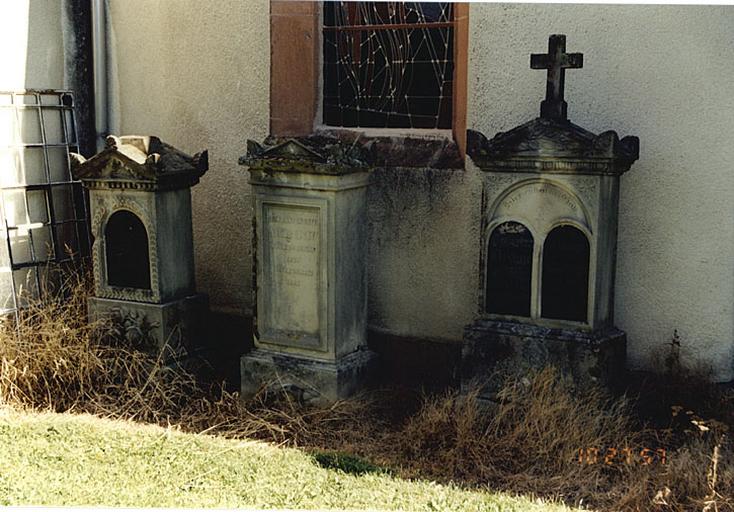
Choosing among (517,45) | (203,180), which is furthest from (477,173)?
(203,180)

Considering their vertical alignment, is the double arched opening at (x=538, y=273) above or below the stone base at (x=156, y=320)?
above

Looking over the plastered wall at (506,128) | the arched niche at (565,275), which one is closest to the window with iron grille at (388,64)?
the plastered wall at (506,128)

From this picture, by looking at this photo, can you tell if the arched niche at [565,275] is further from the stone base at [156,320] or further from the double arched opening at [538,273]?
the stone base at [156,320]

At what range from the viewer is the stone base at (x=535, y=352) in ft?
19.3

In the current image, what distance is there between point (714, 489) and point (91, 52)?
5839 mm

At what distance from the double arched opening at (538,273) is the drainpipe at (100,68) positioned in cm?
374

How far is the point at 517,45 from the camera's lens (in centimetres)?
653

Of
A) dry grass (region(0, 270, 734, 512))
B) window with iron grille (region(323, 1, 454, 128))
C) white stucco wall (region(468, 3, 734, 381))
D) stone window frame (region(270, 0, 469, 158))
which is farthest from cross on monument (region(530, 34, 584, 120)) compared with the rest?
dry grass (region(0, 270, 734, 512))

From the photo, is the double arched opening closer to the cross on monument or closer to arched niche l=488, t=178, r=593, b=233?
→ arched niche l=488, t=178, r=593, b=233

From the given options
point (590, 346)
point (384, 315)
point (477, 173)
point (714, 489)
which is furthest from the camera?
point (384, 315)

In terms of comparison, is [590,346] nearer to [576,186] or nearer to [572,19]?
[576,186]

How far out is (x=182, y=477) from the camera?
5.41 meters
